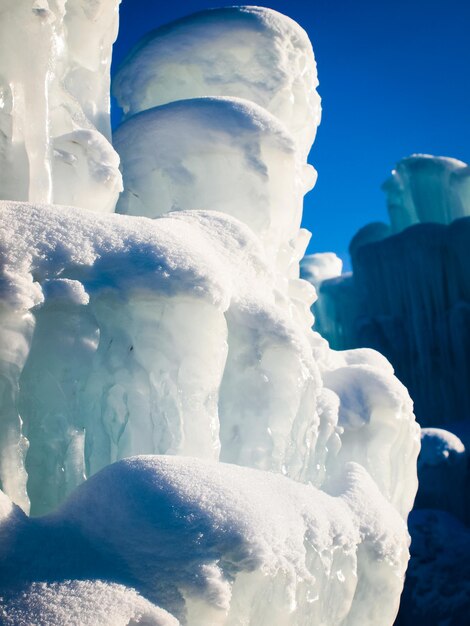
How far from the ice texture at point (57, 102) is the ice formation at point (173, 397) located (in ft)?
0.04

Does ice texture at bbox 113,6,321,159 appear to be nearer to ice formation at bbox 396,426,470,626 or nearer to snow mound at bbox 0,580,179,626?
snow mound at bbox 0,580,179,626

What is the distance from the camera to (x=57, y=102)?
334 centimetres

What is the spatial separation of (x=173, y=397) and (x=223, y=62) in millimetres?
2761

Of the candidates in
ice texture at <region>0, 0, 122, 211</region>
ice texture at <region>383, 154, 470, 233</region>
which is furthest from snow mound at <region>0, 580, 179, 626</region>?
ice texture at <region>383, 154, 470, 233</region>

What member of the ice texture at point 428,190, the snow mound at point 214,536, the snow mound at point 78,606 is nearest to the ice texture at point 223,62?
the snow mound at point 214,536

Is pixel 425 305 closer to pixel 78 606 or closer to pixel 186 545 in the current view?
pixel 186 545

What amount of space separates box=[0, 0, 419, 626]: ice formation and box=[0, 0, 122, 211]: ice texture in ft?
0.04

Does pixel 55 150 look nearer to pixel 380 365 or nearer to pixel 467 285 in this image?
pixel 380 365

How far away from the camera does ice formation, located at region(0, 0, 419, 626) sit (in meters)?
1.86

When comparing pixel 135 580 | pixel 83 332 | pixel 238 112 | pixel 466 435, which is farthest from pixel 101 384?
pixel 466 435

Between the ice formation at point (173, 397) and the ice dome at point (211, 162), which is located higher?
the ice dome at point (211, 162)

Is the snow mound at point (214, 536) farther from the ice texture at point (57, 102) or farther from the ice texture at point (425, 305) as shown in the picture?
the ice texture at point (425, 305)

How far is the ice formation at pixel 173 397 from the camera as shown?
6.09 ft

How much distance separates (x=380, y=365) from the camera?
4535 mm
